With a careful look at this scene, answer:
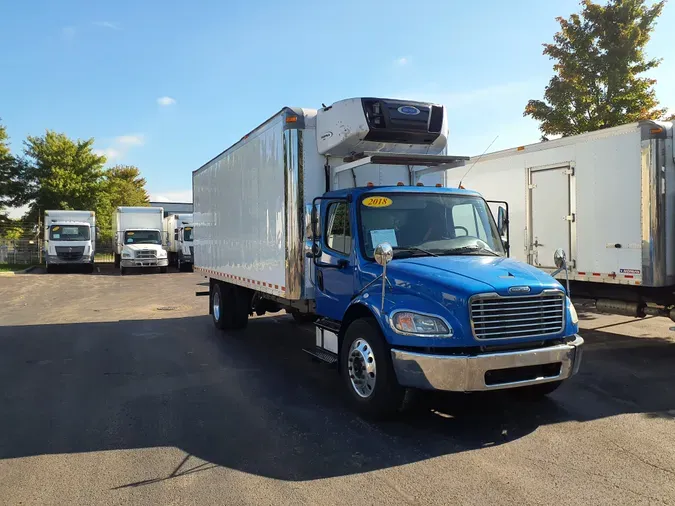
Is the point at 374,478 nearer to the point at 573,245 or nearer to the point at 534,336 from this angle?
the point at 534,336

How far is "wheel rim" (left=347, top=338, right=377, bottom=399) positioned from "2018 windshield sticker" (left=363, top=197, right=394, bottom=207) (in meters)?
1.55

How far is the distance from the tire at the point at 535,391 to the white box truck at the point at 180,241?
1000 inches

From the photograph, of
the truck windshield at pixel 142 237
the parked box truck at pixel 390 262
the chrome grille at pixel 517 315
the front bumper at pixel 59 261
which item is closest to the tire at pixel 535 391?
the parked box truck at pixel 390 262

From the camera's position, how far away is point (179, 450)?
4496 millimetres

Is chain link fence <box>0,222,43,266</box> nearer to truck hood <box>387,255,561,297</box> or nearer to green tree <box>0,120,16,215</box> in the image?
green tree <box>0,120,16,215</box>

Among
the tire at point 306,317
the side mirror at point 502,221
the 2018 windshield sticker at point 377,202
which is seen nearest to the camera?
the 2018 windshield sticker at point 377,202

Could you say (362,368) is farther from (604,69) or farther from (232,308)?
(604,69)

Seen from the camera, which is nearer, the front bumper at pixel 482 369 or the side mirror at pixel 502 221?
the front bumper at pixel 482 369

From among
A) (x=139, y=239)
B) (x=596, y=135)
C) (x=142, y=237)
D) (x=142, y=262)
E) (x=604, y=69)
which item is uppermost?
(x=604, y=69)

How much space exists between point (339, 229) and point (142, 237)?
2495 cm

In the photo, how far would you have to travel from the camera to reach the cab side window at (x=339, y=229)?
6.08m

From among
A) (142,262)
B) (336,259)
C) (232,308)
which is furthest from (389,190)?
(142,262)

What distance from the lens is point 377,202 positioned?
6039 millimetres

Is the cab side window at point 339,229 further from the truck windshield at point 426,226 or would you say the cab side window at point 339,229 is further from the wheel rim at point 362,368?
the wheel rim at point 362,368
